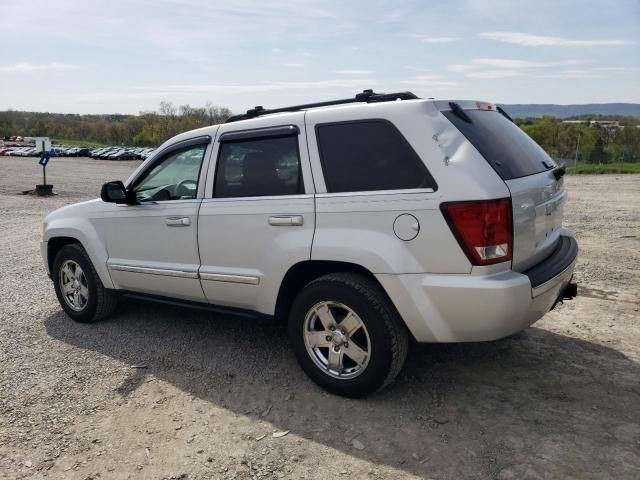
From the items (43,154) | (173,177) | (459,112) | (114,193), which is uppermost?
(43,154)

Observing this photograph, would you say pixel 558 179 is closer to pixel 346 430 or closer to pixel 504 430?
pixel 504 430

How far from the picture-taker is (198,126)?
4178cm

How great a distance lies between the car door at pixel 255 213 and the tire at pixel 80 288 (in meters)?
1.52

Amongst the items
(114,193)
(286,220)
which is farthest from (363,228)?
(114,193)

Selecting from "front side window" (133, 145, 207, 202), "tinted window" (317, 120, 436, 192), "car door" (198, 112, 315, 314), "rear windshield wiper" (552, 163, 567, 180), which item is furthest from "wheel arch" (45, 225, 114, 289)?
"rear windshield wiper" (552, 163, 567, 180)

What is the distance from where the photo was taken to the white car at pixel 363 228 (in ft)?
10.0

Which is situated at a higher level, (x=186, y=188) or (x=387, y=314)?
(x=186, y=188)

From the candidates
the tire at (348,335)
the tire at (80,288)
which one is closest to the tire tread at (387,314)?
the tire at (348,335)

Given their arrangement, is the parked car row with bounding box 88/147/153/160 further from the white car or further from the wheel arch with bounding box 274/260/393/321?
the wheel arch with bounding box 274/260/393/321

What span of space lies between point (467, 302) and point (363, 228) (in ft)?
2.54

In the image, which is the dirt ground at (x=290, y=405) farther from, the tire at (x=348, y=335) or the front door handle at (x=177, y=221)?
the front door handle at (x=177, y=221)

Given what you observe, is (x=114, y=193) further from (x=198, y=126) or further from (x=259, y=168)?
(x=198, y=126)

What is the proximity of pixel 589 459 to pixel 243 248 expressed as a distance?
253 centimetres

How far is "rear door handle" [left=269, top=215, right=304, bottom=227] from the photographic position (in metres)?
3.56
